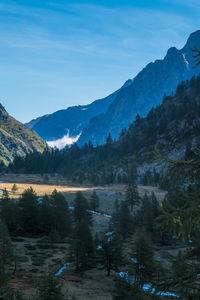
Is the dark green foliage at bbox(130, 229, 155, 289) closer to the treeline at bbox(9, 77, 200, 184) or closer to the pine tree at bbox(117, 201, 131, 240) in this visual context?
the pine tree at bbox(117, 201, 131, 240)

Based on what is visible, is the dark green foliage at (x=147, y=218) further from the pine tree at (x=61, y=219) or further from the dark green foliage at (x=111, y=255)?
the dark green foliage at (x=111, y=255)

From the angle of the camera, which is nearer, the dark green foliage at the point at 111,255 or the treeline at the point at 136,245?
the treeline at the point at 136,245

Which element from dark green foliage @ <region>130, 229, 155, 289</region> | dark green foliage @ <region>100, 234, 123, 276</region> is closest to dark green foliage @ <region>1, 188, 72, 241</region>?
dark green foliage @ <region>100, 234, 123, 276</region>

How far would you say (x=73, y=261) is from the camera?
37.7 meters

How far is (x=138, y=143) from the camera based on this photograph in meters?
176

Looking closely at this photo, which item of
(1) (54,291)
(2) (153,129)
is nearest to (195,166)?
(1) (54,291)

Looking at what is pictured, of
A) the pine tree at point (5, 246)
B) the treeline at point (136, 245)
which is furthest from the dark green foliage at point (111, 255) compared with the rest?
the pine tree at point (5, 246)

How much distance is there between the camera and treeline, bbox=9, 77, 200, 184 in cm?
15538

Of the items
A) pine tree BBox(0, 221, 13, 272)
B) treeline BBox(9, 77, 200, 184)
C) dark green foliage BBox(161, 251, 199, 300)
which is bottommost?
pine tree BBox(0, 221, 13, 272)

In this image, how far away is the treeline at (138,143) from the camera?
155 m

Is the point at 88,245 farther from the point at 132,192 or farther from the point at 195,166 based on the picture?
the point at 132,192

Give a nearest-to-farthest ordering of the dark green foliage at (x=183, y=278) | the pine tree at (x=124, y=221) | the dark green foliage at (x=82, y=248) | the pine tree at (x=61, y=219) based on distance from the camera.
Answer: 1. the dark green foliage at (x=183, y=278)
2. the dark green foliage at (x=82, y=248)
3. the pine tree at (x=61, y=219)
4. the pine tree at (x=124, y=221)

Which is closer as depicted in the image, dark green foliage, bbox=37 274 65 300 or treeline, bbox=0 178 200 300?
treeline, bbox=0 178 200 300

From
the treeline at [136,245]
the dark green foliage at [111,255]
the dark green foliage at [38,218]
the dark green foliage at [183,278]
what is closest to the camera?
the dark green foliage at [183,278]
